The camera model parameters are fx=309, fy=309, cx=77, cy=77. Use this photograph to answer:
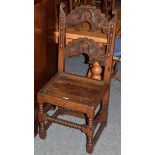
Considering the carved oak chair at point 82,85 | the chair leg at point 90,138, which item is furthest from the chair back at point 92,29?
the chair leg at point 90,138

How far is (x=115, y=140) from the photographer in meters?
2.33

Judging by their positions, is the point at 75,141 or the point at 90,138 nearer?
the point at 90,138

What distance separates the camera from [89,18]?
2125 millimetres

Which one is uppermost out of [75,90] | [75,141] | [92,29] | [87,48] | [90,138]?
[92,29]

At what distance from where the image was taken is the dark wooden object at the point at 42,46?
6.75 ft

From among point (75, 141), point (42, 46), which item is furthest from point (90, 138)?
point (42, 46)

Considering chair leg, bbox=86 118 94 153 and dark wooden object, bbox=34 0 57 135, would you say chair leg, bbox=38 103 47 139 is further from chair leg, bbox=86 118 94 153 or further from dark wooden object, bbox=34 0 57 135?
chair leg, bbox=86 118 94 153

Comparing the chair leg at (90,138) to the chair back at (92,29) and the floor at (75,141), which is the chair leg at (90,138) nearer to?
the floor at (75,141)

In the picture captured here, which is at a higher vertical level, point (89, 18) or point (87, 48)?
point (89, 18)

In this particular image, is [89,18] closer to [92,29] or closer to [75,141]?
[92,29]

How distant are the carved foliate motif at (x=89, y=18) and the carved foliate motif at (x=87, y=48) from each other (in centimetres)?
10

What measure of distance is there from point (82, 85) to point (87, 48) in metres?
0.27
